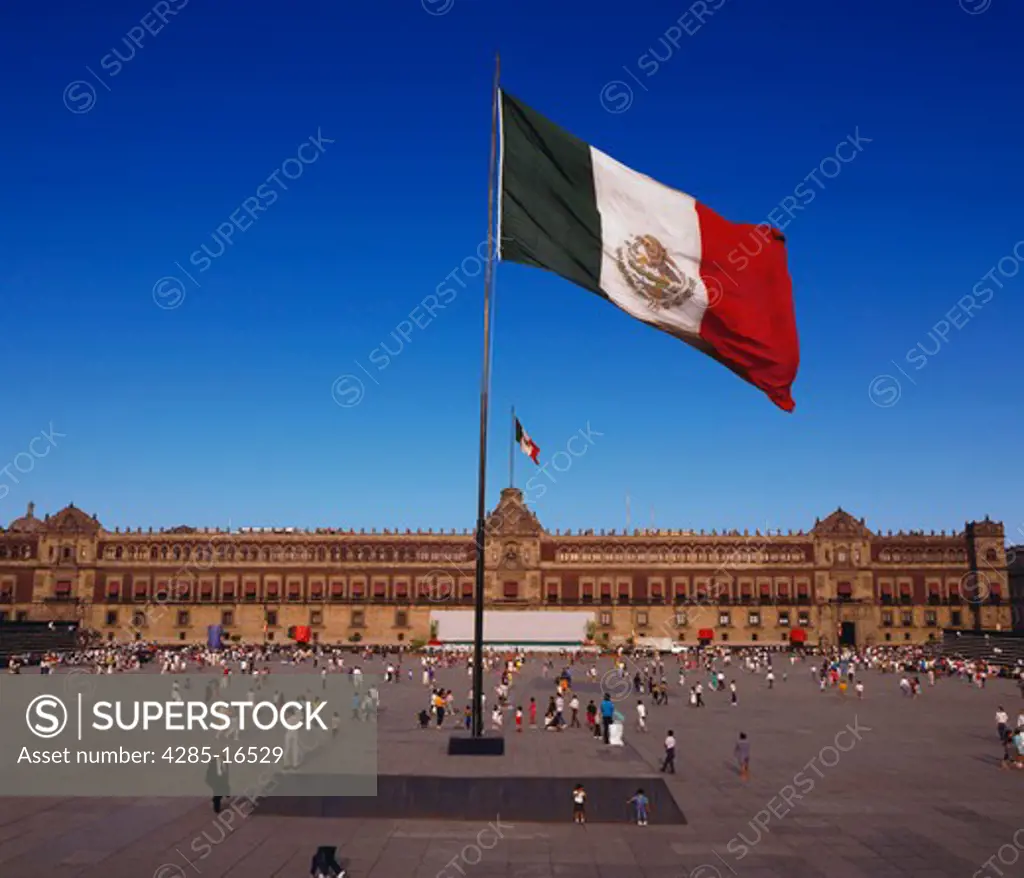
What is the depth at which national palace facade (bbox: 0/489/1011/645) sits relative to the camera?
82562 mm

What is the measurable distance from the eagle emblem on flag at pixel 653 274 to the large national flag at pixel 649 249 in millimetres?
14

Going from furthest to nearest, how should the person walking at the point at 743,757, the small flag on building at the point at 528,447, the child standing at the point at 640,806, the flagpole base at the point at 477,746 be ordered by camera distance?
the small flag on building at the point at 528,447
the person walking at the point at 743,757
the flagpole base at the point at 477,746
the child standing at the point at 640,806

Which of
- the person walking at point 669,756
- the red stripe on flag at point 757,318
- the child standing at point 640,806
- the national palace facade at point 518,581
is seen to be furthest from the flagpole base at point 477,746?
the national palace facade at point 518,581

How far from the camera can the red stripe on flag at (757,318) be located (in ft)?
38.0

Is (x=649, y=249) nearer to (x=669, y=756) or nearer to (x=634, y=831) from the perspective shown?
(x=634, y=831)

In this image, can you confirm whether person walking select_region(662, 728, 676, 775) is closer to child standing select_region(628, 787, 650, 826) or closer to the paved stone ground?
the paved stone ground

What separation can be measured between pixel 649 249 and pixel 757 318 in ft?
5.86

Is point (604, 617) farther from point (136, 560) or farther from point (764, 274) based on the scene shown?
point (764, 274)

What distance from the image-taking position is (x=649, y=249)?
40.2 ft

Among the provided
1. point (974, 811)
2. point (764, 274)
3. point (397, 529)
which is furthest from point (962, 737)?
point (397, 529)

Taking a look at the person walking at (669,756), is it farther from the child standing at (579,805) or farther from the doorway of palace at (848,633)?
the doorway of palace at (848,633)

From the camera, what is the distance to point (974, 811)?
16016mm

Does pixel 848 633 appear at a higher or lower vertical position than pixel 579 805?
lower

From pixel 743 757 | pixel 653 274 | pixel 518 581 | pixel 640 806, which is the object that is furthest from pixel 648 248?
pixel 518 581
